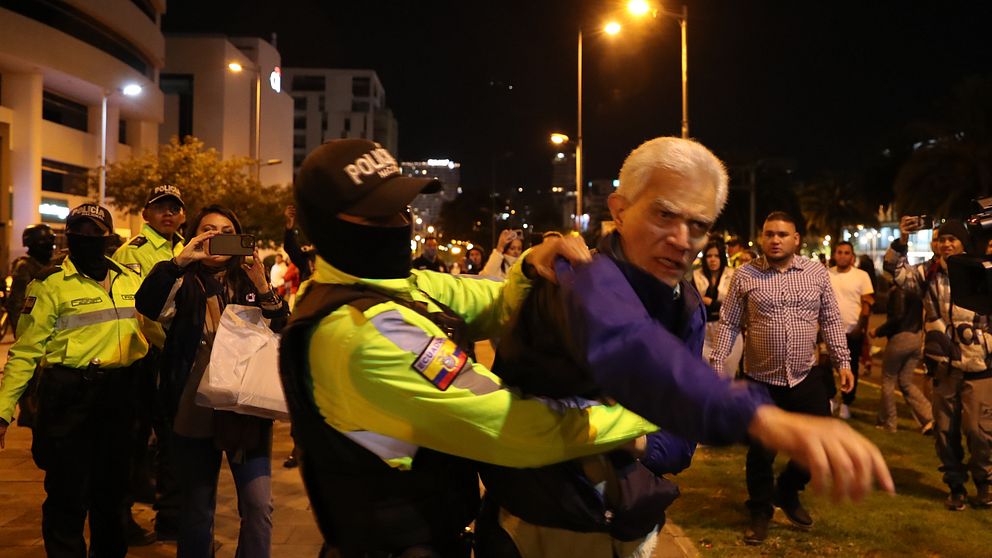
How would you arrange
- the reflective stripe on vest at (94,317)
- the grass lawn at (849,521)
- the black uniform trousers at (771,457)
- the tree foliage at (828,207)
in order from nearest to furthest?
the reflective stripe on vest at (94,317)
the grass lawn at (849,521)
the black uniform trousers at (771,457)
the tree foliage at (828,207)

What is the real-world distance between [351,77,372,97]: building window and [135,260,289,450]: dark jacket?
12706 cm

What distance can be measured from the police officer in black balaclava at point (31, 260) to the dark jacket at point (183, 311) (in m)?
3.50

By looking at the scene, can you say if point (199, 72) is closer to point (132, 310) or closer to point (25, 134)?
point (25, 134)

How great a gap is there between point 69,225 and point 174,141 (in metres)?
37.7

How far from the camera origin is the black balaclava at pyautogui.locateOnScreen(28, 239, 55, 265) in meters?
7.79

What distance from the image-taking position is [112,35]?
44469mm

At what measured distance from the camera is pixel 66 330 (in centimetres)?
471

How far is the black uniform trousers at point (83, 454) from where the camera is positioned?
454 centimetres

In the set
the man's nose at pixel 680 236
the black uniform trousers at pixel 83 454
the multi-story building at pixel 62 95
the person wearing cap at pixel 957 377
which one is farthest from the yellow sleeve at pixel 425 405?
the multi-story building at pixel 62 95

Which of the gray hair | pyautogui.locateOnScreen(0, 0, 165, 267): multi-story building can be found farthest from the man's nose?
pyautogui.locateOnScreen(0, 0, 165, 267): multi-story building

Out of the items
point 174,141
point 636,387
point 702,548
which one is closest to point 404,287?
point 636,387

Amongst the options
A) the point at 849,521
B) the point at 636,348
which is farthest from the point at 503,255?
the point at 636,348

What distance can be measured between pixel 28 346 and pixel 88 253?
0.59 metres

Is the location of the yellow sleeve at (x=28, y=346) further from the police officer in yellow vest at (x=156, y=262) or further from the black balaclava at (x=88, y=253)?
the police officer in yellow vest at (x=156, y=262)
